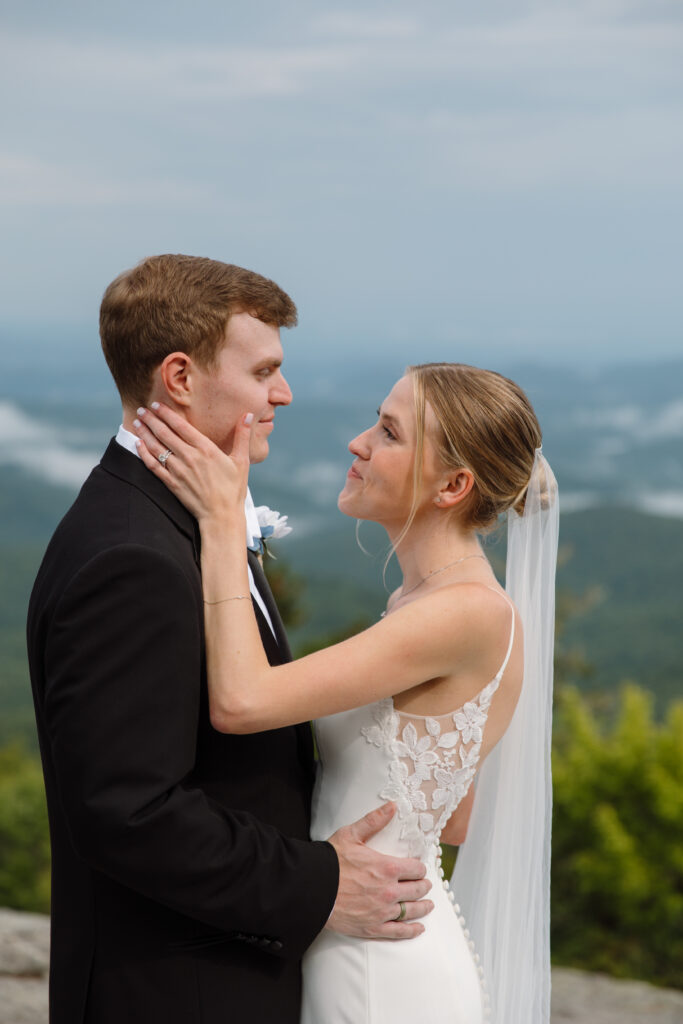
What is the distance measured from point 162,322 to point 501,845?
212cm

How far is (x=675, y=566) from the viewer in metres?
65.3

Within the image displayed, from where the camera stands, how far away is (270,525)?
3.44m

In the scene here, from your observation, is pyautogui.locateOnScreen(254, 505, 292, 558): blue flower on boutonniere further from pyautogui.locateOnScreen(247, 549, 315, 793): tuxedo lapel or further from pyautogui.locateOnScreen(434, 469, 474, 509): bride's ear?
pyautogui.locateOnScreen(434, 469, 474, 509): bride's ear

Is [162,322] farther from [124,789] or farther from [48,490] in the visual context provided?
[48,490]

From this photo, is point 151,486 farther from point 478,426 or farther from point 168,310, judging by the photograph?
point 478,426

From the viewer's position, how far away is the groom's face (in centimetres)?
282

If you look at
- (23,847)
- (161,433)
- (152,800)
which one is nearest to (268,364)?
(161,433)

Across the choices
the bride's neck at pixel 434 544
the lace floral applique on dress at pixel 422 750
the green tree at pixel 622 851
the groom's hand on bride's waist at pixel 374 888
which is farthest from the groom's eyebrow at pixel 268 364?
the green tree at pixel 622 851

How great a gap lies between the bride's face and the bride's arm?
0.41m

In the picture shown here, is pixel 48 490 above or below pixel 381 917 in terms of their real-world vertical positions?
above

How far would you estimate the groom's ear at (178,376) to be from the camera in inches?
109

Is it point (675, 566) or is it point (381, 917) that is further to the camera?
point (675, 566)

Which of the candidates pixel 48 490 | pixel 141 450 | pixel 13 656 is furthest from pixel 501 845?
pixel 48 490

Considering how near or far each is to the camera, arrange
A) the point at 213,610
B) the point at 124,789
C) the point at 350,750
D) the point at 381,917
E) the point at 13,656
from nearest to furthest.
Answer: the point at 124,789 < the point at 213,610 < the point at 381,917 < the point at 350,750 < the point at 13,656
